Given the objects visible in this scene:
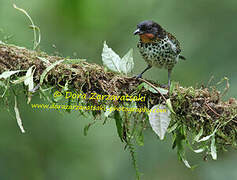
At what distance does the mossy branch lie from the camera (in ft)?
7.71

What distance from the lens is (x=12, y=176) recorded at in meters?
4.05

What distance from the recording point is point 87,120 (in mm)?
4082

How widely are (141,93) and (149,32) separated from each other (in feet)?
3.12

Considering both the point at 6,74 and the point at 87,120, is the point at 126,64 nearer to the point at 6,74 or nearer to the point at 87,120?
the point at 6,74

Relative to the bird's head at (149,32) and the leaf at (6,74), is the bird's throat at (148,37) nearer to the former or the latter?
the bird's head at (149,32)

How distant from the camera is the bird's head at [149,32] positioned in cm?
322

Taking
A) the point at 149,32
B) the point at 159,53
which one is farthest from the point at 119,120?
the point at 149,32

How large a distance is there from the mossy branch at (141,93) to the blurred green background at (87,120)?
3.96 ft

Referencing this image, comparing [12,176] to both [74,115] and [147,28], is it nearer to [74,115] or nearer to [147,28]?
[74,115]

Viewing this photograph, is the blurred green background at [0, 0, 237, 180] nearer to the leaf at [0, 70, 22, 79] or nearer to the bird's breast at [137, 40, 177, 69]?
Answer: the bird's breast at [137, 40, 177, 69]

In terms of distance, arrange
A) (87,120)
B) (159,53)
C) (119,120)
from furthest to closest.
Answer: (87,120) → (159,53) → (119,120)

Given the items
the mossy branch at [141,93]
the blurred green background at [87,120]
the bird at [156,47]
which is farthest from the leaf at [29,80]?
the blurred green background at [87,120]

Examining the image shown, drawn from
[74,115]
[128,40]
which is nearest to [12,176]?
[74,115]

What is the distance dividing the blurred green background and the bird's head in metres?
0.70
